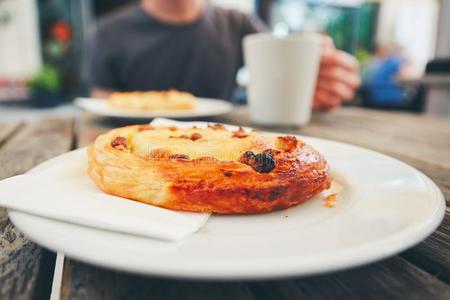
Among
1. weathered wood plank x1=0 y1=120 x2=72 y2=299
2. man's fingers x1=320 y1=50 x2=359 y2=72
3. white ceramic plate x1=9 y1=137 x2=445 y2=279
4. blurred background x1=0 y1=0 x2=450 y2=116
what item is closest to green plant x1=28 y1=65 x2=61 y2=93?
blurred background x1=0 y1=0 x2=450 y2=116

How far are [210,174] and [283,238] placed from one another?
114mm

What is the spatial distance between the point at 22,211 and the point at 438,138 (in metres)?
0.90

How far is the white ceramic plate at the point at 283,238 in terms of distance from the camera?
Answer: 0.22 meters

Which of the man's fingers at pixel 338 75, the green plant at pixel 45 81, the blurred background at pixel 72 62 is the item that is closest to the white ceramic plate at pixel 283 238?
the man's fingers at pixel 338 75

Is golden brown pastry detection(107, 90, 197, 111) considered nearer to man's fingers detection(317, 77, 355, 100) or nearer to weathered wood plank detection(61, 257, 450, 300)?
man's fingers detection(317, 77, 355, 100)

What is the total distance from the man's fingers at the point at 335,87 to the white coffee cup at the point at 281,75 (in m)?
0.26

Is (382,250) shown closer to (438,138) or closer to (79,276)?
(79,276)

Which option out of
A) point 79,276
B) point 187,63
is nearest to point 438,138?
point 79,276

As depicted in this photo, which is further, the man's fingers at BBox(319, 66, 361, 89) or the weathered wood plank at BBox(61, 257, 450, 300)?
the man's fingers at BBox(319, 66, 361, 89)

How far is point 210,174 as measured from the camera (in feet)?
1.18

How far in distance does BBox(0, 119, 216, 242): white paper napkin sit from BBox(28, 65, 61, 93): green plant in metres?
3.18

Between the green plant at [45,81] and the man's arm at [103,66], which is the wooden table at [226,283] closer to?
the man's arm at [103,66]

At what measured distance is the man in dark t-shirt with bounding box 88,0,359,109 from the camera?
182 cm

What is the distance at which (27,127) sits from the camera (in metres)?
1.02
